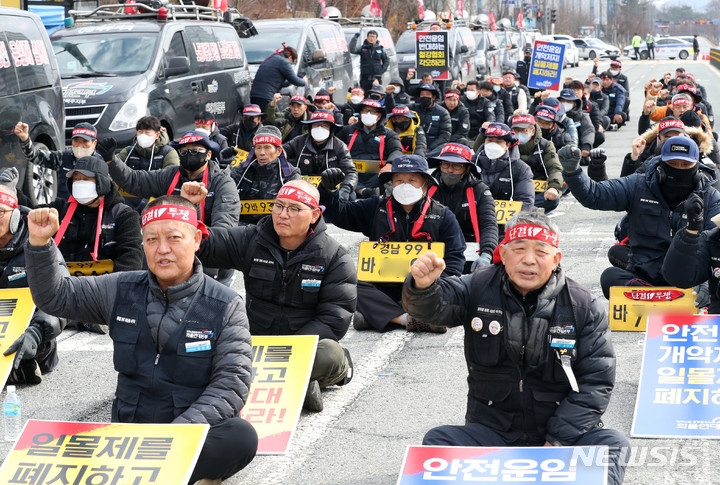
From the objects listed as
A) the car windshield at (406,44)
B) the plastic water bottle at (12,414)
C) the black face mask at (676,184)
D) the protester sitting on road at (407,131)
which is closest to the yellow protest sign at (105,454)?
the plastic water bottle at (12,414)

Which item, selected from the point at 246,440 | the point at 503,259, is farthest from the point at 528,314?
the point at 246,440

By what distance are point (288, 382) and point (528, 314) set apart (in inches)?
60.2

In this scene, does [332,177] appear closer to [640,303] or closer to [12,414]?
[640,303]

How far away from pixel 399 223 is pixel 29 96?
5.12 meters

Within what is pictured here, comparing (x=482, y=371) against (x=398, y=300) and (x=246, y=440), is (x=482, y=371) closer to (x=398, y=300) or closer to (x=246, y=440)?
(x=246, y=440)

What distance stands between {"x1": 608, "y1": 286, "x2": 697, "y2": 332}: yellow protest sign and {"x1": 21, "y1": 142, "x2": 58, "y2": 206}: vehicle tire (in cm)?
645

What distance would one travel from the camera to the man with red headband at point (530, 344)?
4773 millimetres

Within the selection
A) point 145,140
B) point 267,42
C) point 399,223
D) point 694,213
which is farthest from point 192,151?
point 267,42

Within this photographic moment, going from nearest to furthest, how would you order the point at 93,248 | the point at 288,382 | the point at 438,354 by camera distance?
the point at 288,382, the point at 438,354, the point at 93,248

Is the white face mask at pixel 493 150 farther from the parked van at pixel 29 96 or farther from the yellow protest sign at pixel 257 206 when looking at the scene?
the parked van at pixel 29 96

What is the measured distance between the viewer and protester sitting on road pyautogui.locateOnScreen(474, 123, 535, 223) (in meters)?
10.6

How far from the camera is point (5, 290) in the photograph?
264 inches

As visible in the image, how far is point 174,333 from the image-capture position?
4.76 m

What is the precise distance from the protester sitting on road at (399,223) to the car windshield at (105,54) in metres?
7.04
